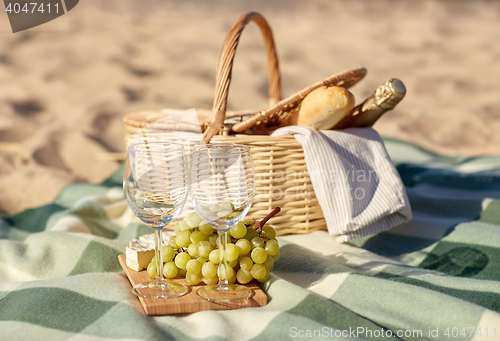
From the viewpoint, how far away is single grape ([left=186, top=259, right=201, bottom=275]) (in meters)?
0.77

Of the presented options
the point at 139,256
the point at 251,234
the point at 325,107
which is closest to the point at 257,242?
the point at 251,234

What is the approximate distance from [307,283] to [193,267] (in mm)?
232

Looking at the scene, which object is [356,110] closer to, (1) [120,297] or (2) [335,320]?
(2) [335,320]

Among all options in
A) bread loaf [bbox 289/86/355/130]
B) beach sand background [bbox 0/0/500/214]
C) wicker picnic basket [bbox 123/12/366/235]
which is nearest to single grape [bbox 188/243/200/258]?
wicker picnic basket [bbox 123/12/366/235]

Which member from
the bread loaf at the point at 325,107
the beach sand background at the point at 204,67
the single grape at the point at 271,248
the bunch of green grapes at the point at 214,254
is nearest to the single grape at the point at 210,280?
the bunch of green grapes at the point at 214,254

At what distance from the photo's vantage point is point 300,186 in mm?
1118

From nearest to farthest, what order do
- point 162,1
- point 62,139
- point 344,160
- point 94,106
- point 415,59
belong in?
1. point 344,160
2. point 62,139
3. point 94,106
4. point 415,59
5. point 162,1

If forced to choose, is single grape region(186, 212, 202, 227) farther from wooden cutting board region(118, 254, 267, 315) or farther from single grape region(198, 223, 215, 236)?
wooden cutting board region(118, 254, 267, 315)

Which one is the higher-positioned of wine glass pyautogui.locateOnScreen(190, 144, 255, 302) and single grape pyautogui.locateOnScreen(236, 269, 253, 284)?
wine glass pyautogui.locateOnScreen(190, 144, 255, 302)

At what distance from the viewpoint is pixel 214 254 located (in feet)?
2.48

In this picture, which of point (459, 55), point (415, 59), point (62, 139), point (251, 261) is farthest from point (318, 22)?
point (251, 261)

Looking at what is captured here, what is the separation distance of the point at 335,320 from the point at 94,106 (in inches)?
112

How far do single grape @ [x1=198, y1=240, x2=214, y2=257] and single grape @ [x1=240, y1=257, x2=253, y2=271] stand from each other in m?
0.06

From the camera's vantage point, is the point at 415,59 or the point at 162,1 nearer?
the point at 415,59
